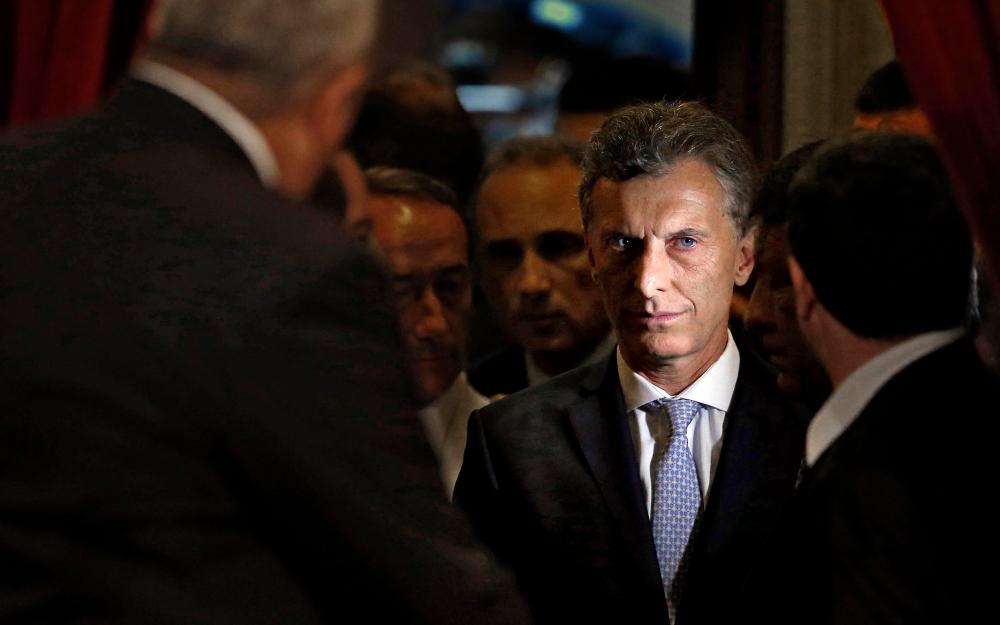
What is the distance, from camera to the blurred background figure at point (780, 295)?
84.1 inches

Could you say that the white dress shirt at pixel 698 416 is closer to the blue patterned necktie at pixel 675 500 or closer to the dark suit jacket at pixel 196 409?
the blue patterned necktie at pixel 675 500

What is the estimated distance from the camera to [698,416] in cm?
209

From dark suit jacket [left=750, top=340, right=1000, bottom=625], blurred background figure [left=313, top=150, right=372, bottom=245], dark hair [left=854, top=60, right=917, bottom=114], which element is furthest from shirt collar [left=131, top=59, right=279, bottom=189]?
dark hair [left=854, top=60, right=917, bottom=114]

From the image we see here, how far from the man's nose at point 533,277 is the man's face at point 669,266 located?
46cm

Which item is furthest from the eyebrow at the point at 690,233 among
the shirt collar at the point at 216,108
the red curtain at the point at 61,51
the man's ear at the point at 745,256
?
the red curtain at the point at 61,51

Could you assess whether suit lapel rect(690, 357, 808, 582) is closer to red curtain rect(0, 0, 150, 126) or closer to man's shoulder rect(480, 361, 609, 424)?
man's shoulder rect(480, 361, 609, 424)

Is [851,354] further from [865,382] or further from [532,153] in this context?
[532,153]

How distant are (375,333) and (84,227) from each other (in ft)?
1.14

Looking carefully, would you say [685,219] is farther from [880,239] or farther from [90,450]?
[90,450]

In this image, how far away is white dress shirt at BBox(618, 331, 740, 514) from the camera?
2066 mm

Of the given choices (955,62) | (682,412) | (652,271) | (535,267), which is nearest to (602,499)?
(682,412)

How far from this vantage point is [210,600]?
59.6 inches

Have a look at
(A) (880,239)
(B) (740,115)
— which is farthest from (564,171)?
(A) (880,239)

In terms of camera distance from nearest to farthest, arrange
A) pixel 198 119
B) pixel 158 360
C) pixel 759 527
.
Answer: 1. pixel 158 360
2. pixel 198 119
3. pixel 759 527
